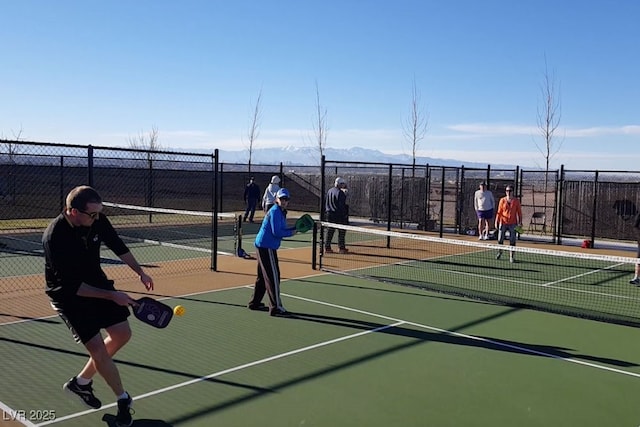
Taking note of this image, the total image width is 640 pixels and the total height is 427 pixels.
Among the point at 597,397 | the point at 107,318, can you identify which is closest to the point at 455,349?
the point at 597,397

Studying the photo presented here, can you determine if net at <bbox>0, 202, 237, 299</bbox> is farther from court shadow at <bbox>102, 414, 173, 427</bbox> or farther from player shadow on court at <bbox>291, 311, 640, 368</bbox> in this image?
court shadow at <bbox>102, 414, 173, 427</bbox>

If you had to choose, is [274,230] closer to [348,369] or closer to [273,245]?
[273,245]

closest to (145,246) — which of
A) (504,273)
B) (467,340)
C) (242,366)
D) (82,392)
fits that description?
(504,273)

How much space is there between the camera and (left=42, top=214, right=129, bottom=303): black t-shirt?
178 inches

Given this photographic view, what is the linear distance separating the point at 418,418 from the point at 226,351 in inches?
103

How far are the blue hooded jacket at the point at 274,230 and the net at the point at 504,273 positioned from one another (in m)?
3.22

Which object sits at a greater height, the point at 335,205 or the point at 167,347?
the point at 335,205

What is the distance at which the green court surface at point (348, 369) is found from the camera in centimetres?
533

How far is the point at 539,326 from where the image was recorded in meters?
8.66

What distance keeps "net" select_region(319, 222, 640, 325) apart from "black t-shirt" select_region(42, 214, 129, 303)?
676 centimetres

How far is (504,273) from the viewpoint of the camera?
13562 mm

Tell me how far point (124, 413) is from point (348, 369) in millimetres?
2507

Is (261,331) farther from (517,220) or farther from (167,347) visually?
(517,220)

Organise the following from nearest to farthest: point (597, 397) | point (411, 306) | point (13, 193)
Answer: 1. point (597, 397)
2. point (411, 306)
3. point (13, 193)
